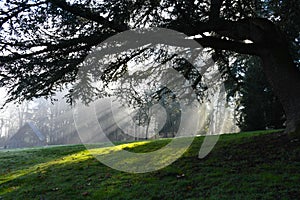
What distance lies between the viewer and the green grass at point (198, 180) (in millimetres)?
5207

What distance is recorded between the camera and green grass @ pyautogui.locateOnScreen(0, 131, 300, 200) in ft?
17.1

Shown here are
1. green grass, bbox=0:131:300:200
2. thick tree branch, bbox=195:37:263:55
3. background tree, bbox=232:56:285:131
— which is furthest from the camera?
background tree, bbox=232:56:285:131

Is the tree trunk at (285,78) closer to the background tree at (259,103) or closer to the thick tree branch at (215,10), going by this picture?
the thick tree branch at (215,10)

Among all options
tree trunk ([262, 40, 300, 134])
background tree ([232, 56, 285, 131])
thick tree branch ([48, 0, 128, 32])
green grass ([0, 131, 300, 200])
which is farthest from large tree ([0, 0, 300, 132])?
background tree ([232, 56, 285, 131])

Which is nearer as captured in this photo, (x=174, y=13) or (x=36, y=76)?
(x=174, y=13)

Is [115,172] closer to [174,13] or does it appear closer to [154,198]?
[154,198]

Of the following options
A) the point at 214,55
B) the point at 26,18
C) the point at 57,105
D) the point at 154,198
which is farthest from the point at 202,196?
the point at 57,105

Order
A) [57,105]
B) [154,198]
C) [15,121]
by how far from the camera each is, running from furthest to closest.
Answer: [15,121] < [57,105] < [154,198]

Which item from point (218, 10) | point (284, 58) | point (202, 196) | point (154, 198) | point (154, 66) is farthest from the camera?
point (154, 66)

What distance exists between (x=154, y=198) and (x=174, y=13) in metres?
3.60

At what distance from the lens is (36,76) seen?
6.00m

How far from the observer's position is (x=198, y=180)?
20.2 feet

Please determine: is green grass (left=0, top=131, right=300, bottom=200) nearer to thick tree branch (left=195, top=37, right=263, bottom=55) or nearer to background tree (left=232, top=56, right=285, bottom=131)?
thick tree branch (left=195, top=37, right=263, bottom=55)

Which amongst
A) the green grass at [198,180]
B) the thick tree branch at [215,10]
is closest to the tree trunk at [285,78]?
the green grass at [198,180]
